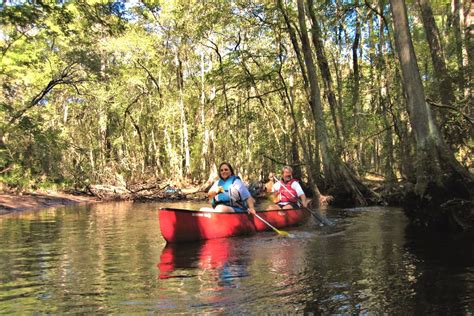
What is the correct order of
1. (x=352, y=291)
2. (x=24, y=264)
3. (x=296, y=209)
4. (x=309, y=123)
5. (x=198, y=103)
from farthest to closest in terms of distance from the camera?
(x=198, y=103) → (x=309, y=123) → (x=296, y=209) → (x=24, y=264) → (x=352, y=291)

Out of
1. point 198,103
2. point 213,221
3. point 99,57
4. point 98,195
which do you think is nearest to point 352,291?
point 213,221

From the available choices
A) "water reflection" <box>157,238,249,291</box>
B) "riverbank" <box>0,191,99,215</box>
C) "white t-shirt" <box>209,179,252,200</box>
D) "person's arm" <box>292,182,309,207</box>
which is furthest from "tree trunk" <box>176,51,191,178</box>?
"water reflection" <box>157,238,249,291</box>

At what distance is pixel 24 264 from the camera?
7.58 meters

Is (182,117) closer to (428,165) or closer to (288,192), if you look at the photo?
(288,192)

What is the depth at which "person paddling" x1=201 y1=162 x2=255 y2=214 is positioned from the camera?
10.2 meters

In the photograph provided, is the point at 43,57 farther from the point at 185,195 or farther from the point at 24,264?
the point at 24,264

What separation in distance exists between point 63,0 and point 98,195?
560 inches

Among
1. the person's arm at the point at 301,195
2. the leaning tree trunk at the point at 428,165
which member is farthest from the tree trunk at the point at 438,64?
the person's arm at the point at 301,195

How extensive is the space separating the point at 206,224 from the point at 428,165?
4.70 meters

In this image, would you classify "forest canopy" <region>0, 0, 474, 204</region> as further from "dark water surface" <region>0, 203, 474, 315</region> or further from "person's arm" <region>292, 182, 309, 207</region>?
"dark water surface" <region>0, 203, 474, 315</region>

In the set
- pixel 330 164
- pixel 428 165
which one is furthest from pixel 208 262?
pixel 330 164

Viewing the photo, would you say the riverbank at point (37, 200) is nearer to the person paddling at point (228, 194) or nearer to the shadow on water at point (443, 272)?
the person paddling at point (228, 194)

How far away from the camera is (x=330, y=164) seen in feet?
57.2

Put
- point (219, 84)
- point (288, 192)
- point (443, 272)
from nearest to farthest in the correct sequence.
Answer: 1. point (443, 272)
2. point (288, 192)
3. point (219, 84)
